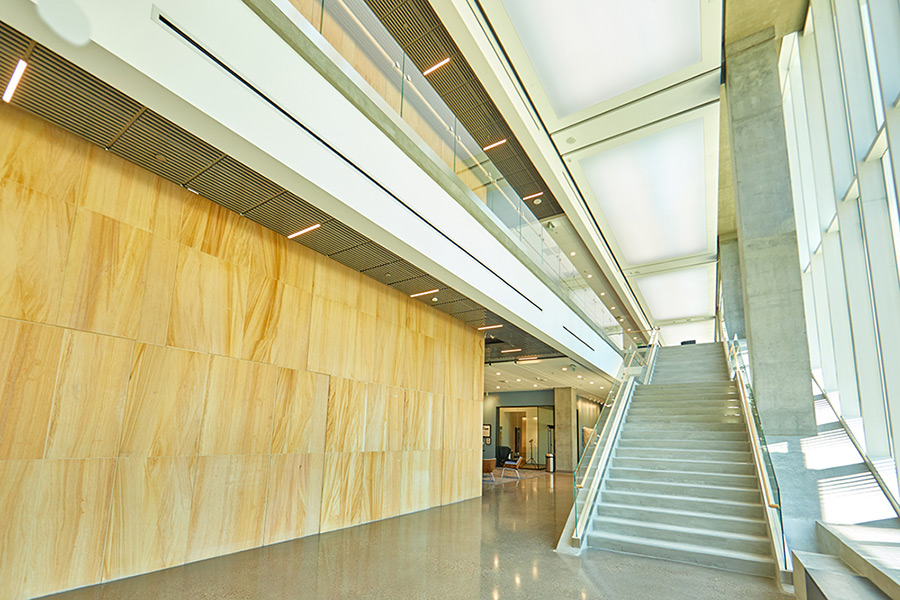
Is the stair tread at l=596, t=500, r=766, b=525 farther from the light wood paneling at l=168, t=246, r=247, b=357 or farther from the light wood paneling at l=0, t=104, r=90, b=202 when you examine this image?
the light wood paneling at l=0, t=104, r=90, b=202

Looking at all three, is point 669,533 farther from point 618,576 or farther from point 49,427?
point 49,427

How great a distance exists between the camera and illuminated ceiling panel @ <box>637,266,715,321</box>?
1717 centimetres

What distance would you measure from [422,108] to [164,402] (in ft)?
16.3

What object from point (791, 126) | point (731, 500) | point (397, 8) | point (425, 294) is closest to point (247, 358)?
point (425, 294)

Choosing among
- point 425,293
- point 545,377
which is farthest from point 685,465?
point 545,377

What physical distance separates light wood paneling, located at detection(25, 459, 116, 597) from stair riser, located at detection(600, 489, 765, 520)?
5.88 m

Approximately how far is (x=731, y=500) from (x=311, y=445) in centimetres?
548

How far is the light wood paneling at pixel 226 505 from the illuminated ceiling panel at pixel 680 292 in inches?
588

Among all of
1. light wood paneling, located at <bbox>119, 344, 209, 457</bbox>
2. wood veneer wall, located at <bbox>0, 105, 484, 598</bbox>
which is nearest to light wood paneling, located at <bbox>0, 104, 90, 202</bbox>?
wood veneer wall, located at <bbox>0, 105, 484, 598</bbox>

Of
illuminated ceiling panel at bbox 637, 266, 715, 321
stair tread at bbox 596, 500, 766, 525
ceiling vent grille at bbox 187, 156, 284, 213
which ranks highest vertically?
illuminated ceiling panel at bbox 637, 266, 715, 321

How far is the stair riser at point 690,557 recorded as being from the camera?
16.3 ft

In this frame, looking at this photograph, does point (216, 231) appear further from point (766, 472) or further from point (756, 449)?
point (756, 449)

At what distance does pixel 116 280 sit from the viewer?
14.8 feet

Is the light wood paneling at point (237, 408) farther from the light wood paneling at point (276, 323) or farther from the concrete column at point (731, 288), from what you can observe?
the concrete column at point (731, 288)
